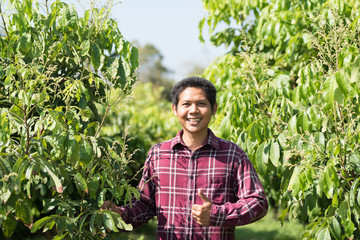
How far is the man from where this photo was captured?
8.39ft

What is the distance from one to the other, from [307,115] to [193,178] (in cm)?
104

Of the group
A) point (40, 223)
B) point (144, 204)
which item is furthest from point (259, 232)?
point (40, 223)

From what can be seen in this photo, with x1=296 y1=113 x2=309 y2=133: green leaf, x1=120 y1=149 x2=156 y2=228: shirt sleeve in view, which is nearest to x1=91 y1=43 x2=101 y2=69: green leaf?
x1=120 y1=149 x2=156 y2=228: shirt sleeve

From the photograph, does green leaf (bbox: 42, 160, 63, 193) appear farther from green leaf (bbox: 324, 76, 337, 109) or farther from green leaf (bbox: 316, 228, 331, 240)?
green leaf (bbox: 316, 228, 331, 240)

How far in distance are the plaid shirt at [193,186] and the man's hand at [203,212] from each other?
0.41 feet

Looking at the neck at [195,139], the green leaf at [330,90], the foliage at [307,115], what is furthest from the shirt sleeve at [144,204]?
the green leaf at [330,90]

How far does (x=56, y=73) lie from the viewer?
2938 mm

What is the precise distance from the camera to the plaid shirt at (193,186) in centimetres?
255

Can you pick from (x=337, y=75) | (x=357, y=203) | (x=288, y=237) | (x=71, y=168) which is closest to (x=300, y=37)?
(x=357, y=203)

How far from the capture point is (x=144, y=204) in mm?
2709

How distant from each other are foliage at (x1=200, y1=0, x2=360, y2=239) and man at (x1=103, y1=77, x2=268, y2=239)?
396 mm

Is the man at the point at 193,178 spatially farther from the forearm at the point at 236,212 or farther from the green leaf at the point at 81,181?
the green leaf at the point at 81,181

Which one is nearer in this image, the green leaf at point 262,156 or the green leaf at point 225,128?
the green leaf at point 262,156

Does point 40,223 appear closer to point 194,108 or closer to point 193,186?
point 193,186
